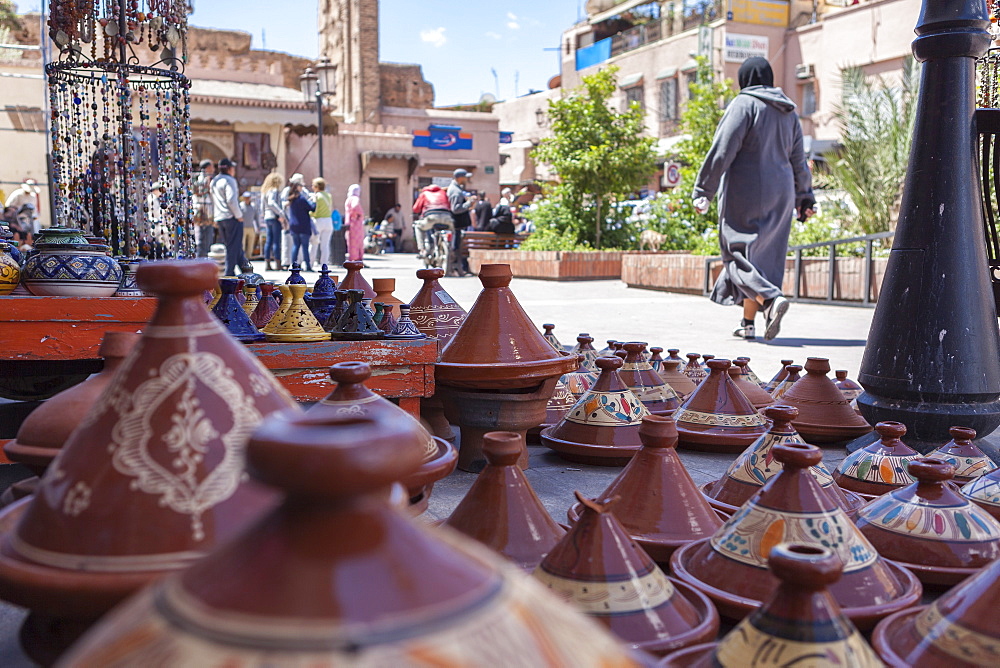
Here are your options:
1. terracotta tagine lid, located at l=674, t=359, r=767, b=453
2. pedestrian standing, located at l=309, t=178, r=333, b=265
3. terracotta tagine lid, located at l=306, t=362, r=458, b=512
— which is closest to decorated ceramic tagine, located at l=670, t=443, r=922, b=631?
terracotta tagine lid, located at l=306, t=362, r=458, b=512

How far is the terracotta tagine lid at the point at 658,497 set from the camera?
73.4 inches

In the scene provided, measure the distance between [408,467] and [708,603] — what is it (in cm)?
94

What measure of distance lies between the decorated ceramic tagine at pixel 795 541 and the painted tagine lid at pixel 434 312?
1.72 meters

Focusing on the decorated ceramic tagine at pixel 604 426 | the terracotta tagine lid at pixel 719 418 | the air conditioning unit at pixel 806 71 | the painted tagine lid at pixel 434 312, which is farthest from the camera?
the air conditioning unit at pixel 806 71

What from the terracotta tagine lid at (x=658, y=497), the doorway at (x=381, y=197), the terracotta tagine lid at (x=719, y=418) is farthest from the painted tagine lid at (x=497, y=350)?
the doorway at (x=381, y=197)

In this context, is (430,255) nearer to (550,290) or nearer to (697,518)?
(550,290)

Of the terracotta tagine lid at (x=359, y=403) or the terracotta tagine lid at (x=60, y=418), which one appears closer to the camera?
the terracotta tagine lid at (x=60, y=418)

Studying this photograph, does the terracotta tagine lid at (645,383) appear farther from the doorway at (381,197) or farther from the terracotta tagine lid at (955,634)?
the doorway at (381,197)

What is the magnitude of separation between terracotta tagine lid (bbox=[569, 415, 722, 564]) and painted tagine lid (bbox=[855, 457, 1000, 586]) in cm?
38

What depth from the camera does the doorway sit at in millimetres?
28377

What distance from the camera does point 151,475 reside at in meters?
1.04

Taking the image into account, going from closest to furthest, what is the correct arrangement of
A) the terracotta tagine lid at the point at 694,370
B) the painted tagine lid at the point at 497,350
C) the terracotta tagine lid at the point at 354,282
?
the painted tagine lid at the point at 497,350 → the terracotta tagine lid at the point at 354,282 → the terracotta tagine lid at the point at 694,370

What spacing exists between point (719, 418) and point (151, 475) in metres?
2.36

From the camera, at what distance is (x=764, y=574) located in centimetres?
156
